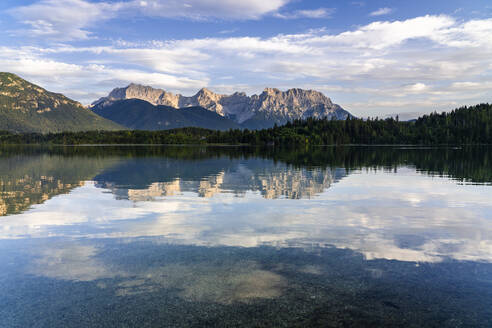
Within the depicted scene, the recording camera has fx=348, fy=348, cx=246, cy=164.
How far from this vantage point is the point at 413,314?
12562 millimetres

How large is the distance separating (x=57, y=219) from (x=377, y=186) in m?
38.6

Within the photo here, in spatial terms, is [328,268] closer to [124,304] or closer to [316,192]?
[124,304]

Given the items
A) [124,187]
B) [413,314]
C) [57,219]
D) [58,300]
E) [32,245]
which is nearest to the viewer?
[413,314]

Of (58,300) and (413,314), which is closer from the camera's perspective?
(413,314)

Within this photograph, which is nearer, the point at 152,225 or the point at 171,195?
the point at 152,225

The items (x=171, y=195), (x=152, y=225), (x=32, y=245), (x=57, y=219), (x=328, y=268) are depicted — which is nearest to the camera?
(x=328, y=268)

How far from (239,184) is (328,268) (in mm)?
33134

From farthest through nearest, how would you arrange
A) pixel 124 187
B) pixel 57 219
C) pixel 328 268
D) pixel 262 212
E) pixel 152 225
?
pixel 124 187 < pixel 262 212 < pixel 57 219 < pixel 152 225 < pixel 328 268

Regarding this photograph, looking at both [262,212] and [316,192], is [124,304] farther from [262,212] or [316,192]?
[316,192]

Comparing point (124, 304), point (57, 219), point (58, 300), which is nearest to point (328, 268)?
point (124, 304)

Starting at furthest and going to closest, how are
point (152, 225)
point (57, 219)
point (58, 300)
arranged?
point (57, 219) → point (152, 225) → point (58, 300)

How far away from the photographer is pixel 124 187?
155ft

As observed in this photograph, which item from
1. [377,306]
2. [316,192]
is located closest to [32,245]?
[377,306]

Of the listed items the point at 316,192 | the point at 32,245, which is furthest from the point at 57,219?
the point at 316,192
